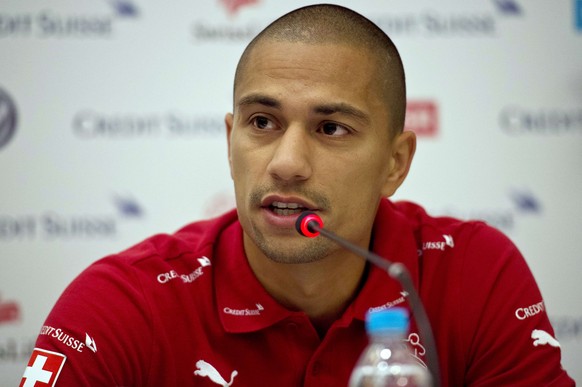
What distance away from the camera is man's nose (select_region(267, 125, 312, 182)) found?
1583 millimetres

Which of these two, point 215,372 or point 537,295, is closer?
point 215,372

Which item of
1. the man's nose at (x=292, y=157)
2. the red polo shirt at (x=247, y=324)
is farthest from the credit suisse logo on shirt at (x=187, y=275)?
the man's nose at (x=292, y=157)

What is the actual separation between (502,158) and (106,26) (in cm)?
181

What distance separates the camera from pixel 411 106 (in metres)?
3.21

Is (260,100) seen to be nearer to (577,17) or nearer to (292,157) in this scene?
(292,157)

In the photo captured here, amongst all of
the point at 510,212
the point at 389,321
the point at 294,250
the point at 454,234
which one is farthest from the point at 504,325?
the point at 510,212

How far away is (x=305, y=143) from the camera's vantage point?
1.64 metres

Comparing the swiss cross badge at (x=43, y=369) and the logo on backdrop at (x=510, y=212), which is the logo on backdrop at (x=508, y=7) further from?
the swiss cross badge at (x=43, y=369)

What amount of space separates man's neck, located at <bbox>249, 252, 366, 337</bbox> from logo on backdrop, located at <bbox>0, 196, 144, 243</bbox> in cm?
135

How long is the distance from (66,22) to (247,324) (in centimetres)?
190

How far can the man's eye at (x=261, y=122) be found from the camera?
5.63ft

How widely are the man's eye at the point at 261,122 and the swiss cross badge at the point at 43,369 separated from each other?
67 cm

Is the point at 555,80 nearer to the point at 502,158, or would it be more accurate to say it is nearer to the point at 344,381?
the point at 502,158

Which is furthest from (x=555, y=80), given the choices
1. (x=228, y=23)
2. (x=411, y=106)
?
(x=228, y=23)
